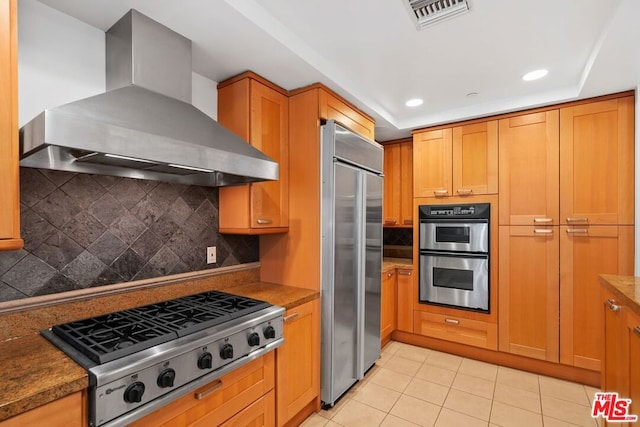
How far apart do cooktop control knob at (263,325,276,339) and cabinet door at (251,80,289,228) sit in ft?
2.29

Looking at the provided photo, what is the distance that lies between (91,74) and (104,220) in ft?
2.50

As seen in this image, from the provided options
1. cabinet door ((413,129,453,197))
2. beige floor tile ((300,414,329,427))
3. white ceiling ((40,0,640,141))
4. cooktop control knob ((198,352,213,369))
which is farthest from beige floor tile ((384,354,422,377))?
white ceiling ((40,0,640,141))

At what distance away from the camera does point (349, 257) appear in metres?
2.33

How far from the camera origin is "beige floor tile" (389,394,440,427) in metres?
2.06

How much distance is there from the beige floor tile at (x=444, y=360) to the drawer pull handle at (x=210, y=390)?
2208mm

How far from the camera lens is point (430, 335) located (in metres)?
3.15

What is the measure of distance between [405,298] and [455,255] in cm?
72

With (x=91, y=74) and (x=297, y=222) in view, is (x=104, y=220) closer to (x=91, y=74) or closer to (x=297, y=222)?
(x=91, y=74)

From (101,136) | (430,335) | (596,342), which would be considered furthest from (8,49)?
(596,342)

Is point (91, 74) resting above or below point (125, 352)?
above

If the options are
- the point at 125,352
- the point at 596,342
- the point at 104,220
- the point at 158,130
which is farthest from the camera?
the point at 596,342

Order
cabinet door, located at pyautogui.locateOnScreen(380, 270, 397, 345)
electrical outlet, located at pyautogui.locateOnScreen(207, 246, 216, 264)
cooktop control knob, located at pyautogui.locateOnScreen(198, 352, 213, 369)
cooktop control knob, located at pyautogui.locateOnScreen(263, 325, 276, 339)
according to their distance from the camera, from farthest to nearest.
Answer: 1. cabinet door, located at pyautogui.locateOnScreen(380, 270, 397, 345)
2. electrical outlet, located at pyautogui.locateOnScreen(207, 246, 216, 264)
3. cooktop control knob, located at pyautogui.locateOnScreen(263, 325, 276, 339)
4. cooktop control knob, located at pyautogui.locateOnScreen(198, 352, 213, 369)

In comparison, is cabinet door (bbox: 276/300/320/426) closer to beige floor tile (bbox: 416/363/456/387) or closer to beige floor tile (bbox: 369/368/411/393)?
beige floor tile (bbox: 369/368/411/393)

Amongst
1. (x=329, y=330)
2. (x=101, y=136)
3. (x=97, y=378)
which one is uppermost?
(x=101, y=136)
